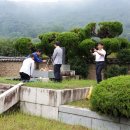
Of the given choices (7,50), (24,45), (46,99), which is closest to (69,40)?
(24,45)

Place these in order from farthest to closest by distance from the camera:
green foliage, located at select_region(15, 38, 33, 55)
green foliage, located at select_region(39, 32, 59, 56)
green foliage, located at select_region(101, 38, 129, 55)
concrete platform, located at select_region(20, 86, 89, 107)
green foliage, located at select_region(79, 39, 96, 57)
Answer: green foliage, located at select_region(15, 38, 33, 55) → green foliage, located at select_region(39, 32, 59, 56) → green foliage, located at select_region(79, 39, 96, 57) → green foliage, located at select_region(101, 38, 129, 55) → concrete platform, located at select_region(20, 86, 89, 107)

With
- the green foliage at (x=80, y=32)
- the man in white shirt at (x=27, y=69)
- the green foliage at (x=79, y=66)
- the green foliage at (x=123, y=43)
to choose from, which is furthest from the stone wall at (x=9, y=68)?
the man in white shirt at (x=27, y=69)

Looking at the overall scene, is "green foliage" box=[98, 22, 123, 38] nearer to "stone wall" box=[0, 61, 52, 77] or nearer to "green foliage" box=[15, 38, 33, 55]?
"green foliage" box=[15, 38, 33, 55]

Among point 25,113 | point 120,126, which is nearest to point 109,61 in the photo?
point 25,113

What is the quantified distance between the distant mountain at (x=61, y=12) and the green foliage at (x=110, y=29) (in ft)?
277

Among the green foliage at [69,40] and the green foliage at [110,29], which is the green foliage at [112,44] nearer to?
the green foliage at [110,29]

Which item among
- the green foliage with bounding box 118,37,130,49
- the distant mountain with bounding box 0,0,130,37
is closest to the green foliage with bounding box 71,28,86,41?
the green foliage with bounding box 118,37,130,49

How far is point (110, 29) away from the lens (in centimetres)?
1897

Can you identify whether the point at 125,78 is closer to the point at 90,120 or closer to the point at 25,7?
the point at 90,120

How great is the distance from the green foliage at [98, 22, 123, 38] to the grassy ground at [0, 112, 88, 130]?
461 inches

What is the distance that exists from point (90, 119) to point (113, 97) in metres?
0.98

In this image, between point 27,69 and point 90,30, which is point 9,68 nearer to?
point 90,30

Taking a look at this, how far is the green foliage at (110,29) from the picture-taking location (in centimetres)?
1881

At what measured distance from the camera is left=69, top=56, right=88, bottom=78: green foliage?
756 inches
